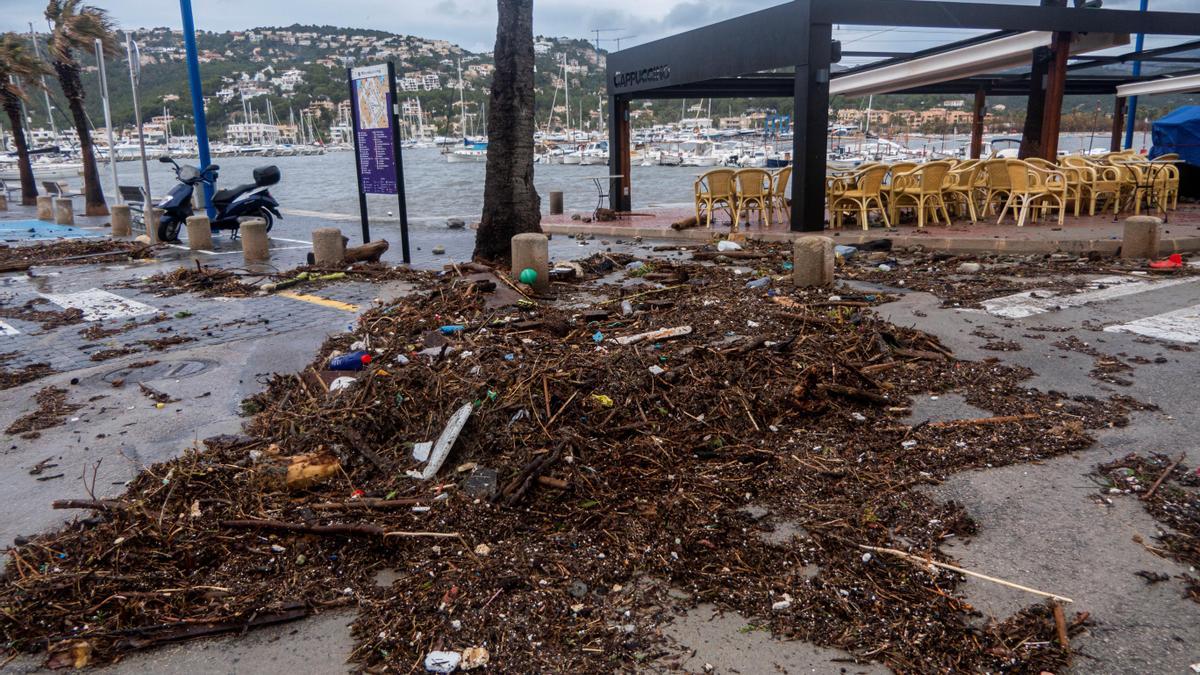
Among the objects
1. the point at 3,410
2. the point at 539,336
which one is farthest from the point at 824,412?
the point at 3,410

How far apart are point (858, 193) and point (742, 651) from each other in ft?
37.7

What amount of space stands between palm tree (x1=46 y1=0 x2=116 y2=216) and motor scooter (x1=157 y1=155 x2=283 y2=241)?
9.38m

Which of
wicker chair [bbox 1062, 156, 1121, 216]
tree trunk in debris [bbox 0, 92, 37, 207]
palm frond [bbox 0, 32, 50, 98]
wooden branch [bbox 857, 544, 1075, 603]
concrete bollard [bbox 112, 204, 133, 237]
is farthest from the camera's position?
tree trunk in debris [bbox 0, 92, 37, 207]

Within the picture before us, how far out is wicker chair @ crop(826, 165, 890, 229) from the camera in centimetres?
1307

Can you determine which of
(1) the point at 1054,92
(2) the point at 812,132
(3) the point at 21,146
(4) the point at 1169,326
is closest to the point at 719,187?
(2) the point at 812,132

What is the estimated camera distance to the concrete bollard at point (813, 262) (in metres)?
7.91

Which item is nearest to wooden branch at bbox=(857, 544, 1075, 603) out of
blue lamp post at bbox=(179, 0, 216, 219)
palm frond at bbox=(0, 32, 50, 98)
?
blue lamp post at bbox=(179, 0, 216, 219)

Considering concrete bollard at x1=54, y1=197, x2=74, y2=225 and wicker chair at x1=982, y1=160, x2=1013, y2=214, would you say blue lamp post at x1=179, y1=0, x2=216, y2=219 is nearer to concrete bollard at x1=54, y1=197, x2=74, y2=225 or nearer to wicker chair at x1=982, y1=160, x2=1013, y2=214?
concrete bollard at x1=54, y1=197, x2=74, y2=225

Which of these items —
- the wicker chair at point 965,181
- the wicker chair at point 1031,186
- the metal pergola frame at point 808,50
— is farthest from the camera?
the wicker chair at point 965,181

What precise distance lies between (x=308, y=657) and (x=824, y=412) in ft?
10.3

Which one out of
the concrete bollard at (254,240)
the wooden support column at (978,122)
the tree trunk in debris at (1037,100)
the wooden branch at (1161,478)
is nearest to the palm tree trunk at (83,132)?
the concrete bollard at (254,240)

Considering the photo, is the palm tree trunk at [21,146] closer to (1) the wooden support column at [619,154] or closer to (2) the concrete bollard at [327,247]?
(1) the wooden support column at [619,154]

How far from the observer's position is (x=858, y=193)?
13086mm

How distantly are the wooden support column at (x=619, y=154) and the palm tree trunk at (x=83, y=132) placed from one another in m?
14.9
